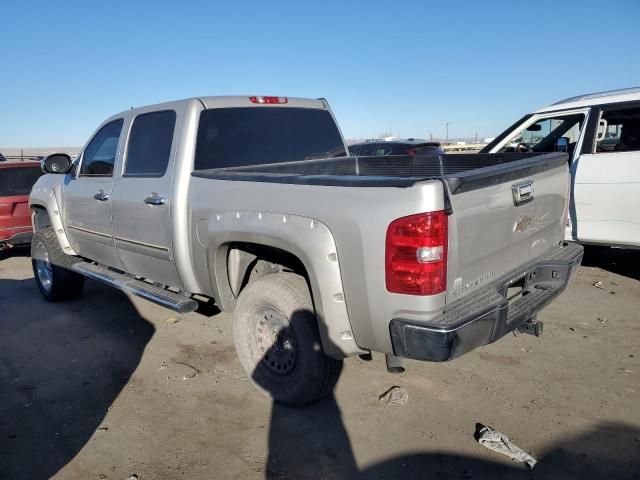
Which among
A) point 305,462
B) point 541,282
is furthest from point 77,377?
point 541,282

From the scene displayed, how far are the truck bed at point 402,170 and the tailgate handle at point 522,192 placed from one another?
0.19ft

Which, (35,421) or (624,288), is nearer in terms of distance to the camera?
(35,421)

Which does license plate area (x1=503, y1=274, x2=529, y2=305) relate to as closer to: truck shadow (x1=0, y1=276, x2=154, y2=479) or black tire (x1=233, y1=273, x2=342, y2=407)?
black tire (x1=233, y1=273, x2=342, y2=407)

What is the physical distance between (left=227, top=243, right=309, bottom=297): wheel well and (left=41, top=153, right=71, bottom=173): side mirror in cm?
270

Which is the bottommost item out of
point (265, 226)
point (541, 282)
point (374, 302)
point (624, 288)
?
point (624, 288)

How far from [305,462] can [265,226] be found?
4.52 feet

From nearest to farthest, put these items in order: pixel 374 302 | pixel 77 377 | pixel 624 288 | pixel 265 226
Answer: pixel 374 302 → pixel 265 226 → pixel 77 377 → pixel 624 288

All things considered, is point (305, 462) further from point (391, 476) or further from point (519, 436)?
point (519, 436)

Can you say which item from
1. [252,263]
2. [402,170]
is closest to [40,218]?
[252,263]

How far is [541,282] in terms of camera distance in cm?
340

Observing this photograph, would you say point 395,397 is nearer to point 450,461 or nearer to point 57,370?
point 450,461

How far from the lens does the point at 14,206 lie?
7.70 metres

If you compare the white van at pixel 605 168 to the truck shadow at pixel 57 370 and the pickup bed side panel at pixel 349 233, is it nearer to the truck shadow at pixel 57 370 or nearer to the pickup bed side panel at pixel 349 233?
the pickup bed side panel at pixel 349 233

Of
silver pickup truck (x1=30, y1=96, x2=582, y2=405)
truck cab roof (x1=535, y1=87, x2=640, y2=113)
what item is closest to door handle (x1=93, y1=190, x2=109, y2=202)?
silver pickup truck (x1=30, y1=96, x2=582, y2=405)
